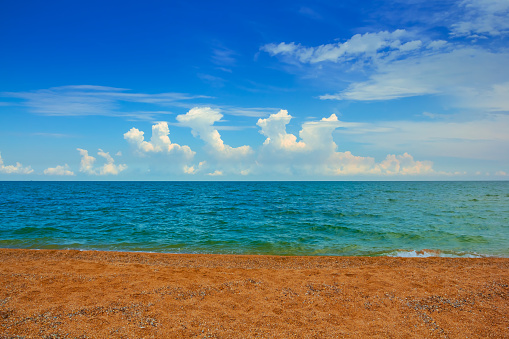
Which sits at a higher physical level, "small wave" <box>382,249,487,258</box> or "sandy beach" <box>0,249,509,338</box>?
"sandy beach" <box>0,249,509,338</box>

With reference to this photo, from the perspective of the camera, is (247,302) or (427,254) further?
(427,254)

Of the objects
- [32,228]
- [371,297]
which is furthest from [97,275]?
[32,228]

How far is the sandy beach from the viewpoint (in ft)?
21.9

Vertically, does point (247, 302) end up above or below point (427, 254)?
above

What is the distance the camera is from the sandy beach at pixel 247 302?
6676 mm

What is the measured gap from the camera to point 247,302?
26.5 feet

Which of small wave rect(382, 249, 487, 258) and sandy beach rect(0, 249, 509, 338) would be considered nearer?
sandy beach rect(0, 249, 509, 338)

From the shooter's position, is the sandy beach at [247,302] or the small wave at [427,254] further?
the small wave at [427,254]

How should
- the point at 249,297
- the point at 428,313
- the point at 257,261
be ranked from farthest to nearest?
the point at 257,261 → the point at 249,297 → the point at 428,313

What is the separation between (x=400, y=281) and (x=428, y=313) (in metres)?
2.26

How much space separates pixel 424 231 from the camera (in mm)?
21969

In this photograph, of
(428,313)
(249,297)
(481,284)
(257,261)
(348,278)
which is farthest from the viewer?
(257,261)

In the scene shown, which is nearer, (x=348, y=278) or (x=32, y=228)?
(x=348, y=278)

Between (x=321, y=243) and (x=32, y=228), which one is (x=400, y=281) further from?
(x=32, y=228)
